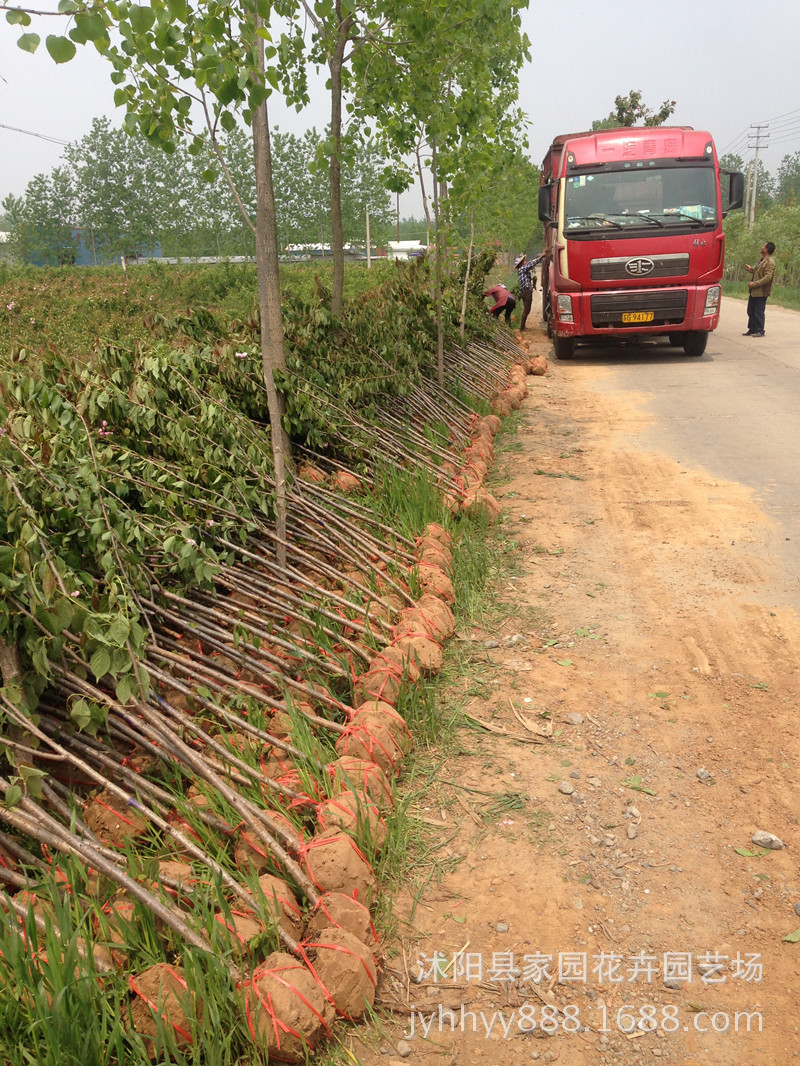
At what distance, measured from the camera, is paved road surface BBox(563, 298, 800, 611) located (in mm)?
5969

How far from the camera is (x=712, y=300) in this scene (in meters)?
11.7

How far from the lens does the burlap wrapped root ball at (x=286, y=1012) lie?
2029 millimetres

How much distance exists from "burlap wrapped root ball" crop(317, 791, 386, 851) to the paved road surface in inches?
108

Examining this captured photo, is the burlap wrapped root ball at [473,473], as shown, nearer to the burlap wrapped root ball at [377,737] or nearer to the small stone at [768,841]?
the burlap wrapped root ball at [377,737]

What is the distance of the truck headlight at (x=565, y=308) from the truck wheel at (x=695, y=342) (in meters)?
1.94

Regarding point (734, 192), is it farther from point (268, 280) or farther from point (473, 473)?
point (268, 280)

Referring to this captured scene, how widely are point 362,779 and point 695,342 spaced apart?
11415 millimetres

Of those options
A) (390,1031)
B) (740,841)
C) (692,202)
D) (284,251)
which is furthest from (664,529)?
(284,251)

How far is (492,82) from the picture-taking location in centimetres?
1176

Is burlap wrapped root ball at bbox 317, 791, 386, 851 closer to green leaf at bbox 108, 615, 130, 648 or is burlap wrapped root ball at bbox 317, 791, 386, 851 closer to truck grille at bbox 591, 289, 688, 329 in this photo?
green leaf at bbox 108, 615, 130, 648

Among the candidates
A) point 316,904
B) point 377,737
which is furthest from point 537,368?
point 316,904

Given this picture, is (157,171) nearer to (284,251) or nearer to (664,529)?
(284,251)

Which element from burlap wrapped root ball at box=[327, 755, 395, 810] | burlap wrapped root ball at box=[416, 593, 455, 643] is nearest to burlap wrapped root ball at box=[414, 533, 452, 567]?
burlap wrapped root ball at box=[416, 593, 455, 643]

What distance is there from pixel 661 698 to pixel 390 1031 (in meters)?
1.93
